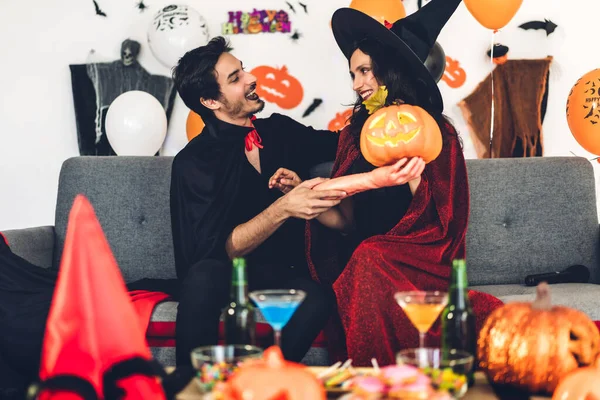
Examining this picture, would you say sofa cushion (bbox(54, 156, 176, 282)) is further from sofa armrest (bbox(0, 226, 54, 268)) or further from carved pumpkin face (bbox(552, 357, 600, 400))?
carved pumpkin face (bbox(552, 357, 600, 400))

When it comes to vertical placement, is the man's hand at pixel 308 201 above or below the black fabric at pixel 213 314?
above

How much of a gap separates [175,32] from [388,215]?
1.98 metres

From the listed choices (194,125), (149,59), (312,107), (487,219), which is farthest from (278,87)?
(487,219)

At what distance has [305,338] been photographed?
2250mm

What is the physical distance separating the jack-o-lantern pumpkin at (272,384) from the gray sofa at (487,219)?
1883 mm

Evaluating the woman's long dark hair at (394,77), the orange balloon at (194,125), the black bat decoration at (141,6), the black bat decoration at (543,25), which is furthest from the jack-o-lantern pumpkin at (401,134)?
the black bat decoration at (141,6)

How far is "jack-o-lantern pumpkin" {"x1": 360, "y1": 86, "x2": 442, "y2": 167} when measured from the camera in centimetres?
213

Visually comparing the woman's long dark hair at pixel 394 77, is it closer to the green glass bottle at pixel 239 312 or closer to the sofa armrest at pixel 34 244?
the green glass bottle at pixel 239 312

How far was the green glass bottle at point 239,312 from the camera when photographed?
1520mm

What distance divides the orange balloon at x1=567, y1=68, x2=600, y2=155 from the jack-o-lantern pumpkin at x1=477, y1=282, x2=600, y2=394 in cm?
213

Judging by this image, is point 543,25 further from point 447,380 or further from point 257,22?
point 447,380

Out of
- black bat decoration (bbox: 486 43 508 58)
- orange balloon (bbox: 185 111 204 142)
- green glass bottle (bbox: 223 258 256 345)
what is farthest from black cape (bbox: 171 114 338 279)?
black bat decoration (bbox: 486 43 508 58)

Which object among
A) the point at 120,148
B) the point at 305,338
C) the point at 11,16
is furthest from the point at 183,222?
the point at 11,16

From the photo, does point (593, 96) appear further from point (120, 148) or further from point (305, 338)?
point (120, 148)
